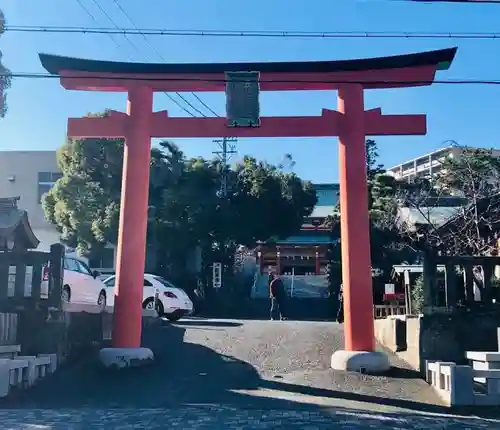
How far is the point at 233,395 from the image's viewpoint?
943 cm

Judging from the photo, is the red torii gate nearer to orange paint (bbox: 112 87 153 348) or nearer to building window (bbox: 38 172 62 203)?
orange paint (bbox: 112 87 153 348)

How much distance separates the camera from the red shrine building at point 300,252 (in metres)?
32.9

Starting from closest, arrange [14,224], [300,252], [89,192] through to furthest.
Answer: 1. [14,224]
2. [89,192]
3. [300,252]

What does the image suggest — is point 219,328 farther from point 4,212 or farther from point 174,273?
point 174,273

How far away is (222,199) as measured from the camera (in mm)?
28328

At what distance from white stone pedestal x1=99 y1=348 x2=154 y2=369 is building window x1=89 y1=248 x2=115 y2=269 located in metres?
18.4

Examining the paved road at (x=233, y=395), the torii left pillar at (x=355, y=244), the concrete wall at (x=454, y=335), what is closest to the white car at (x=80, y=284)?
the paved road at (x=233, y=395)

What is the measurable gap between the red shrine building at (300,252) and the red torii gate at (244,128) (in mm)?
19238

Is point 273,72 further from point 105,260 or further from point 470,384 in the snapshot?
point 105,260

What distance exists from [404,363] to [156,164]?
17712 millimetres

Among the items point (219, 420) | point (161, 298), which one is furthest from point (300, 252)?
point (219, 420)

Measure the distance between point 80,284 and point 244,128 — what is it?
5.54 metres

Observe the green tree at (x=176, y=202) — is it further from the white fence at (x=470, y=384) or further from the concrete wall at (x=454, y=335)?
Answer: the white fence at (x=470, y=384)

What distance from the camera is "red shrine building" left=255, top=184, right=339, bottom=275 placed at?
32938 millimetres
